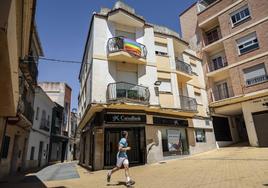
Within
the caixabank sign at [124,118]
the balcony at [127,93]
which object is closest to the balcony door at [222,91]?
the balcony at [127,93]

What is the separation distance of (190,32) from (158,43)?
8715 mm

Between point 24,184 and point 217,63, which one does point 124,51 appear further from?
point 217,63

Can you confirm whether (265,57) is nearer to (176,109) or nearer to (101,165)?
(176,109)

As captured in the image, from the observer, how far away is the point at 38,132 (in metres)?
19.7

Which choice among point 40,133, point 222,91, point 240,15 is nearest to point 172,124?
point 222,91

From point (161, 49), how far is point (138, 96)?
5817 mm

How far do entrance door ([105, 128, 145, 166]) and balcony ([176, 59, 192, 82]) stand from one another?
6.53 metres

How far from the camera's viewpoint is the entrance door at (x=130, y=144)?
12.0 metres

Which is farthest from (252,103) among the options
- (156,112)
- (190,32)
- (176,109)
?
(190,32)

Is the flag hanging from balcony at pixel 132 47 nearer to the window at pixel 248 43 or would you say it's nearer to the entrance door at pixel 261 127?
the window at pixel 248 43

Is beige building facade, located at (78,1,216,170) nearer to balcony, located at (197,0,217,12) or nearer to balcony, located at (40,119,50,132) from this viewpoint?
balcony, located at (197,0,217,12)

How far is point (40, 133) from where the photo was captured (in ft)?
66.5

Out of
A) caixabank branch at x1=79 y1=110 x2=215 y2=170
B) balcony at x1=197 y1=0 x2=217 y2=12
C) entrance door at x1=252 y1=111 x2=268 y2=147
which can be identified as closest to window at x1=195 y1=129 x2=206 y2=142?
caixabank branch at x1=79 y1=110 x2=215 y2=170

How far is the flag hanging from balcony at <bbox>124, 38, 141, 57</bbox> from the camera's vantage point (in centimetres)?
1345
